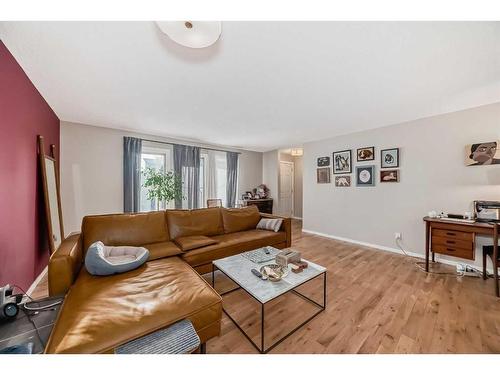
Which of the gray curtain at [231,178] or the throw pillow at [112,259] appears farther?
the gray curtain at [231,178]

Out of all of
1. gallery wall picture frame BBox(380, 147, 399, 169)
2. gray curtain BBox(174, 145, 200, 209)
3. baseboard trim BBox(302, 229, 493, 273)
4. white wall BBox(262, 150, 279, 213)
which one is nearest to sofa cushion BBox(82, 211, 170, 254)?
gray curtain BBox(174, 145, 200, 209)

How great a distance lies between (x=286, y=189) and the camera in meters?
6.12

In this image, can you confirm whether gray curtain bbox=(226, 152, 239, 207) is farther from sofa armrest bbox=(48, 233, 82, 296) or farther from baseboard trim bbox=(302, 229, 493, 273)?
sofa armrest bbox=(48, 233, 82, 296)

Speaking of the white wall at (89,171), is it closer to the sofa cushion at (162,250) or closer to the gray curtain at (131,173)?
the gray curtain at (131,173)

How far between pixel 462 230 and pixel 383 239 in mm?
1194

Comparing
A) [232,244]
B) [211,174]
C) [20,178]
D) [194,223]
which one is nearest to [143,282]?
[232,244]

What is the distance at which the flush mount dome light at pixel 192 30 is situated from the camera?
1095 mm

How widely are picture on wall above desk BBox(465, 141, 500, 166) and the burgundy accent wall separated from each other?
4908 mm

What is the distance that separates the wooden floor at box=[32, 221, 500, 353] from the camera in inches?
53.4

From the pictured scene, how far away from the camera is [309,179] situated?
465cm

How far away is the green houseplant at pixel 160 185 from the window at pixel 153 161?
0.39 ft

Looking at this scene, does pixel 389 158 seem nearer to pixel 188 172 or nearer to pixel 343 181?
pixel 343 181

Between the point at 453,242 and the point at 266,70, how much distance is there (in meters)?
3.00

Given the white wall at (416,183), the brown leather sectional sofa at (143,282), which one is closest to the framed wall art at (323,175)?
the white wall at (416,183)
